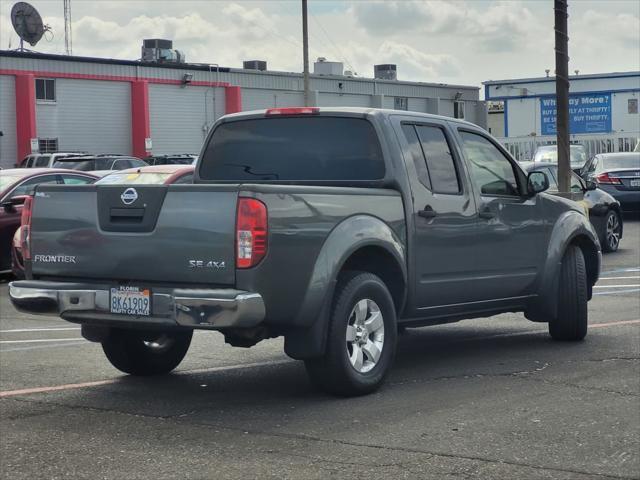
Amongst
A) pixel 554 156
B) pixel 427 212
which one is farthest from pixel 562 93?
pixel 427 212

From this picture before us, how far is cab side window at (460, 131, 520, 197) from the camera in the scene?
30.5 ft

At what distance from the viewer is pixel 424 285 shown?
336 inches

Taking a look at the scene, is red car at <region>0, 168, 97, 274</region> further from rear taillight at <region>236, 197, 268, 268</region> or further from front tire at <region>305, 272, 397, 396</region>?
rear taillight at <region>236, 197, 268, 268</region>

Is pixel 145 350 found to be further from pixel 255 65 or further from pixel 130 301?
pixel 255 65

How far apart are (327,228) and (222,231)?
0.79 metres

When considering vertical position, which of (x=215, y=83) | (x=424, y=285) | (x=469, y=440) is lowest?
(x=469, y=440)

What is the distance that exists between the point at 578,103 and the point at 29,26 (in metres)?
28.7

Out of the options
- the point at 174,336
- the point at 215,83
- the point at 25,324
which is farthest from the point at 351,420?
the point at 215,83

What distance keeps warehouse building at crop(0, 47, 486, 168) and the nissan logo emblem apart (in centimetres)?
3959

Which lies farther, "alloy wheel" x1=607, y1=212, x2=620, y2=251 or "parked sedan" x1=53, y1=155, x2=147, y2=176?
"parked sedan" x1=53, y1=155, x2=147, y2=176

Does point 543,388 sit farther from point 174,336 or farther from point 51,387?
point 51,387

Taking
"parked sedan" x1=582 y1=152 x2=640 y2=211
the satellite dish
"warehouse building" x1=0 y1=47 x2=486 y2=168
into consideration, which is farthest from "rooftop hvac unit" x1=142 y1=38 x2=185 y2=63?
"parked sedan" x1=582 y1=152 x2=640 y2=211

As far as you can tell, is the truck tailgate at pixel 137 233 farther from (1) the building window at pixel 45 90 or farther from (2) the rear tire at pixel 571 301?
(1) the building window at pixel 45 90

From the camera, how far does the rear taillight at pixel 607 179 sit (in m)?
25.8
